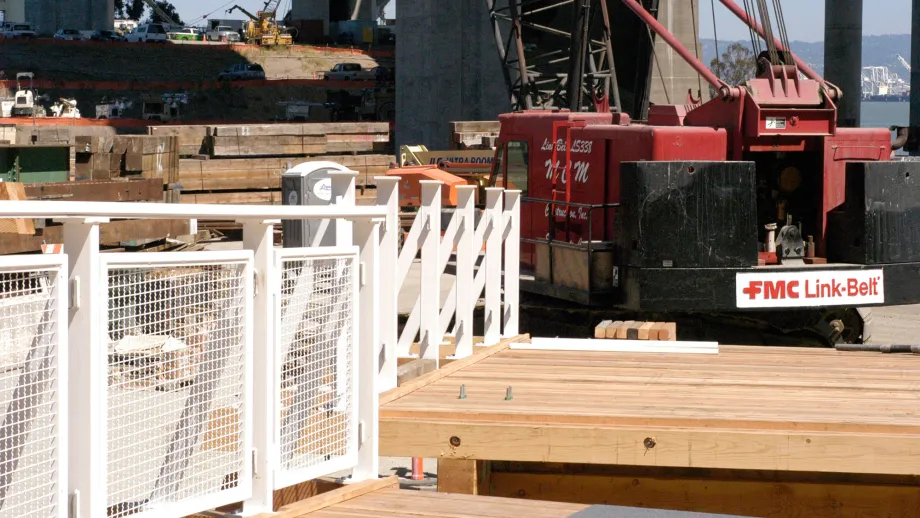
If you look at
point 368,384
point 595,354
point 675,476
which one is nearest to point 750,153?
point 595,354

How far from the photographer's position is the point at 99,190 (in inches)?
644

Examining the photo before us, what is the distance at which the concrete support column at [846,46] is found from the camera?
5062 cm

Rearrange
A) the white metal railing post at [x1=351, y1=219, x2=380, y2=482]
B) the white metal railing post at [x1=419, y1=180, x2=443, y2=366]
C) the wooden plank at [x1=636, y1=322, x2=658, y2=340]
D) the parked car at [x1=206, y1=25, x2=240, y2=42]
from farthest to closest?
1. the parked car at [x1=206, y1=25, x2=240, y2=42]
2. the wooden plank at [x1=636, y1=322, x2=658, y2=340]
3. the white metal railing post at [x1=419, y1=180, x2=443, y2=366]
4. the white metal railing post at [x1=351, y1=219, x2=380, y2=482]

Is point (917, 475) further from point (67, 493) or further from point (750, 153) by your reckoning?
point (750, 153)

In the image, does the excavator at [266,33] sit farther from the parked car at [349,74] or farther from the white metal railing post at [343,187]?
the white metal railing post at [343,187]

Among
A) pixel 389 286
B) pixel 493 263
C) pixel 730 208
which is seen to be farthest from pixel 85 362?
pixel 730 208

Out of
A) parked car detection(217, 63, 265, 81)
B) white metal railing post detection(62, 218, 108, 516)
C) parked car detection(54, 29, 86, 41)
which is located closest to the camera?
white metal railing post detection(62, 218, 108, 516)

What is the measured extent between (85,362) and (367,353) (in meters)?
1.91

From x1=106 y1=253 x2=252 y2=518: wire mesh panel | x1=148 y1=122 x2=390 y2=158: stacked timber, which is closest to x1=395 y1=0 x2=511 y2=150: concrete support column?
x1=148 y1=122 x2=390 y2=158: stacked timber

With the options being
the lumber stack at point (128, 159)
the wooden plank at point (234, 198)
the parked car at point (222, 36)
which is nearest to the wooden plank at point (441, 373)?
the lumber stack at point (128, 159)

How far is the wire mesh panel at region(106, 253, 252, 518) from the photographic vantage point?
15.1ft

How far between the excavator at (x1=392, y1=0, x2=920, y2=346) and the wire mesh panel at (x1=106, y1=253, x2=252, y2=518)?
678 cm

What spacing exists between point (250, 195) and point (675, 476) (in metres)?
18.7

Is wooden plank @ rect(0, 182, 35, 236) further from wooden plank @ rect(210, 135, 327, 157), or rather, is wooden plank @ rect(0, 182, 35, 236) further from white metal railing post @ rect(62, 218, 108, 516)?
wooden plank @ rect(210, 135, 327, 157)
